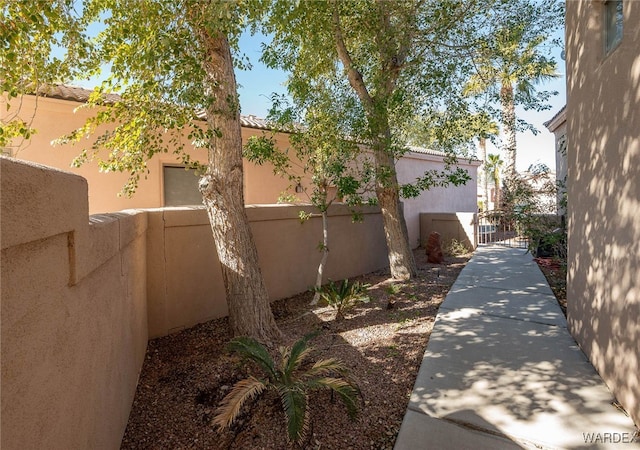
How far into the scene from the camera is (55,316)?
1639 millimetres

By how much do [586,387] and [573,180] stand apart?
282cm

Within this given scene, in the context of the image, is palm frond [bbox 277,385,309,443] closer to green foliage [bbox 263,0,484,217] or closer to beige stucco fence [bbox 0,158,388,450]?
beige stucco fence [bbox 0,158,388,450]

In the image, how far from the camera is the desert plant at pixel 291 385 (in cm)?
301

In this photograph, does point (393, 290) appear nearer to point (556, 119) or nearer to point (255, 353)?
point (255, 353)

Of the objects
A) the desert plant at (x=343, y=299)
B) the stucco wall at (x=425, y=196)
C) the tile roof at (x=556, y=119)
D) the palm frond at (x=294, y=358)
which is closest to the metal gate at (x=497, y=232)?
the stucco wall at (x=425, y=196)

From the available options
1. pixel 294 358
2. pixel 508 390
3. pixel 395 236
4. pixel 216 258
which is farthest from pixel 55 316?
pixel 395 236

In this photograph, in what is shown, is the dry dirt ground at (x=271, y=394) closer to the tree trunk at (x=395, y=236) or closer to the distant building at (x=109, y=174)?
the tree trunk at (x=395, y=236)

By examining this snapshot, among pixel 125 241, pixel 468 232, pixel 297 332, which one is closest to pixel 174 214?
pixel 125 241

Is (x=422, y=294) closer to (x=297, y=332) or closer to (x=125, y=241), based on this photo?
(x=297, y=332)

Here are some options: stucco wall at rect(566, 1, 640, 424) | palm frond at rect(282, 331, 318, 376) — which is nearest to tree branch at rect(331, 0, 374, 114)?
stucco wall at rect(566, 1, 640, 424)

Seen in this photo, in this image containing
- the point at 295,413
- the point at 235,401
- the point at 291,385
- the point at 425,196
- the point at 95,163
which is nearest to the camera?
the point at 295,413

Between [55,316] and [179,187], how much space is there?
25.0 ft

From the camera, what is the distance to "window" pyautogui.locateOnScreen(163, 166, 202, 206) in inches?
341

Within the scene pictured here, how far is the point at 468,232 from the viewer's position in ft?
45.2
